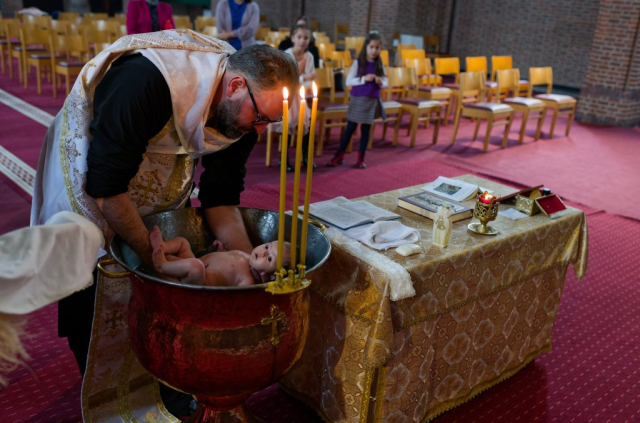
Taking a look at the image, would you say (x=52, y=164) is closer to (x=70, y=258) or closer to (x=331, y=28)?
(x=70, y=258)

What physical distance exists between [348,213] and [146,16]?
4344mm

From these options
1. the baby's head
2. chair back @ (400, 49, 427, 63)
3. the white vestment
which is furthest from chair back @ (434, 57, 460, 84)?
the baby's head

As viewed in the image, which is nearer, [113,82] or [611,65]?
[113,82]

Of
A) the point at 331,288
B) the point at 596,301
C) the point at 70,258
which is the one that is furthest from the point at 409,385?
the point at 596,301

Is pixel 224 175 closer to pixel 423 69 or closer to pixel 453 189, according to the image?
pixel 453 189

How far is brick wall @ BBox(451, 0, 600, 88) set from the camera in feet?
Answer: 37.7

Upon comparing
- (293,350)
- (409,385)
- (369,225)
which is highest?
(369,225)

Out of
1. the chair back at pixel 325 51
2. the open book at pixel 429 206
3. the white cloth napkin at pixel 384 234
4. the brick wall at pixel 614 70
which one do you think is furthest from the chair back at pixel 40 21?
the white cloth napkin at pixel 384 234

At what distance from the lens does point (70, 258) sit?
4.07 feet

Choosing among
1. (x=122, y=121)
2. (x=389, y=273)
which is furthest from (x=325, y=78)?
(x=122, y=121)

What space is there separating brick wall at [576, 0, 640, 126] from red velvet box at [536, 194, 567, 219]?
7557mm

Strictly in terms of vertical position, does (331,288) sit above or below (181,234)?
below

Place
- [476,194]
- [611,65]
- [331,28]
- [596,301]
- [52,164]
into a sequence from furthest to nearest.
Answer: [331,28]
[611,65]
[596,301]
[476,194]
[52,164]

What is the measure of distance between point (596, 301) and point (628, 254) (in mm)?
985
